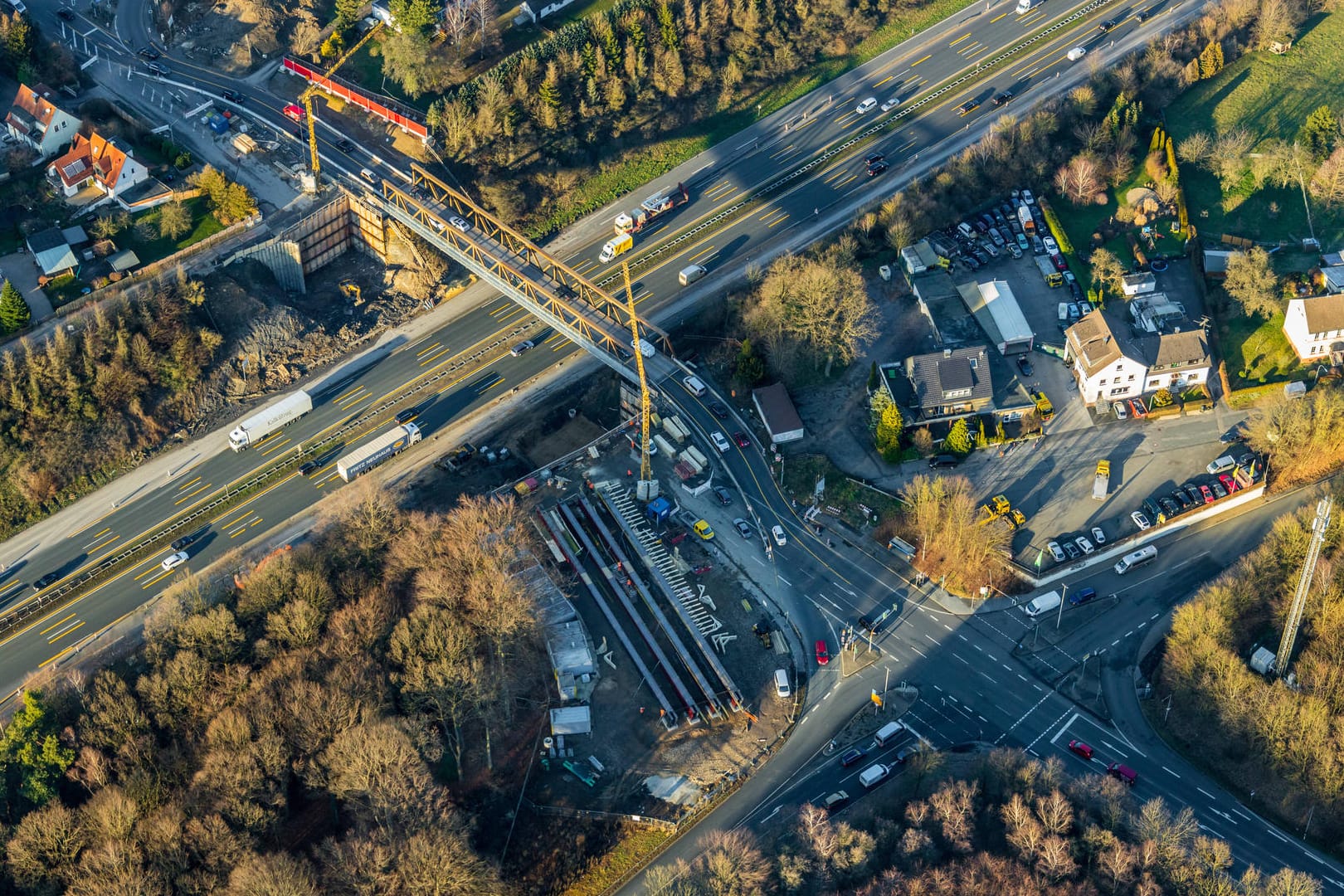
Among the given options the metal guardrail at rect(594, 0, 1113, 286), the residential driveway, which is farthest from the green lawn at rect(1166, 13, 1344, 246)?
the residential driveway

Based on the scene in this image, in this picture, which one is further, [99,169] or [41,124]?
[41,124]

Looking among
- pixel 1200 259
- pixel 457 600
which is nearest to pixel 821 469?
pixel 457 600

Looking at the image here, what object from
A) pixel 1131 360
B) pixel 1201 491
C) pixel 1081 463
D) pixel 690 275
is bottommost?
pixel 1201 491

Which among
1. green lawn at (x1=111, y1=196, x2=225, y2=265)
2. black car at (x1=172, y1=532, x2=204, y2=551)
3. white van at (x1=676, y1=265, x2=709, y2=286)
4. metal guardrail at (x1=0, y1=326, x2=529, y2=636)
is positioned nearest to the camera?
metal guardrail at (x1=0, y1=326, x2=529, y2=636)

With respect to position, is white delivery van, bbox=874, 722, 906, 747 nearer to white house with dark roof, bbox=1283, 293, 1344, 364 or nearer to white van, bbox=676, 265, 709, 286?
white van, bbox=676, 265, 709, 286

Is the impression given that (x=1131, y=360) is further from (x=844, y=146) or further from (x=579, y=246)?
(x=579, y=246)

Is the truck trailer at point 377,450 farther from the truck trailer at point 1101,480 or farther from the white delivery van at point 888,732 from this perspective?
the truck trailer at point 1101,480

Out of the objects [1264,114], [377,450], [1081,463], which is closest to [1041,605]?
[1081,463]
